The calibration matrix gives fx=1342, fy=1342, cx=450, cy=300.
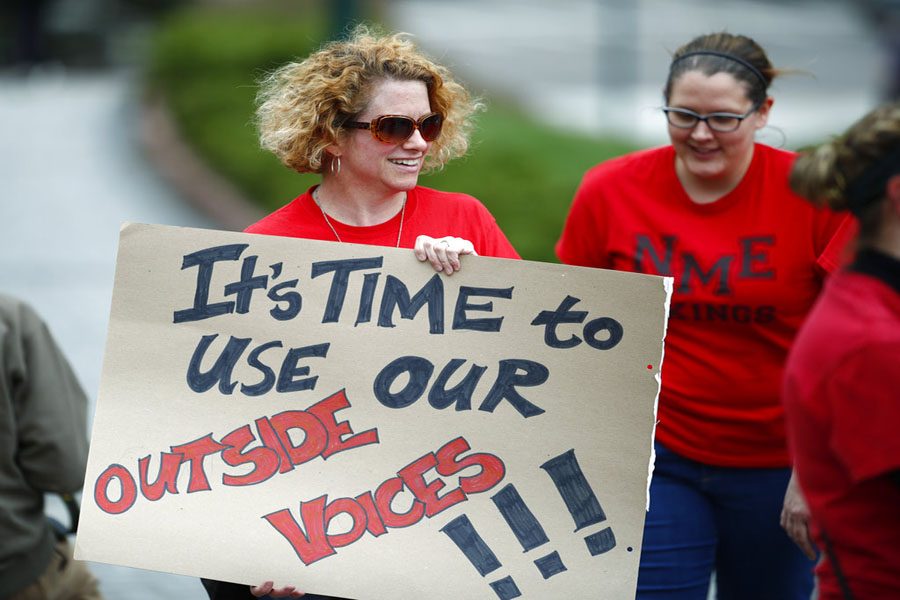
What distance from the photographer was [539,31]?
28047 millimetres

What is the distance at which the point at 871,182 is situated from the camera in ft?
7.33

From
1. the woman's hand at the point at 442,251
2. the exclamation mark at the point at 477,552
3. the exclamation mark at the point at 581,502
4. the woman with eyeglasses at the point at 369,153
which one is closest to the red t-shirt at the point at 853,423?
the exclamation mark at the point at 581,502

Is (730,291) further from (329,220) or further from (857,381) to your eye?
(857,381)

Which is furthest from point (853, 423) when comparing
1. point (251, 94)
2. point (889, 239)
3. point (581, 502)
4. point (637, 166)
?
point (251, 94)

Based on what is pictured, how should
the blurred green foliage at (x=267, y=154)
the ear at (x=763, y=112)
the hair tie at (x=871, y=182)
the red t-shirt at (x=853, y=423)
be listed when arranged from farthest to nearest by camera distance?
the blurred green foliage at (x=267, y=154), the ear at (x=763, y=112), the hair tie at (x=871, y=182), the red t-shirt at (x=853, y=423)

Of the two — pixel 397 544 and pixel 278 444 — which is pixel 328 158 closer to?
pixel 278 444

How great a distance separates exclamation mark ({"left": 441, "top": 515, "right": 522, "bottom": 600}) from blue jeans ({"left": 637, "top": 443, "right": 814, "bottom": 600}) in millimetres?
623

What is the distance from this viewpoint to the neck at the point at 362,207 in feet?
10.7

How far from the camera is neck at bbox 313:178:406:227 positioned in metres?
3.25

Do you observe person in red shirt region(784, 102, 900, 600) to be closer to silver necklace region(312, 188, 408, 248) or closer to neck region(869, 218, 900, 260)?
neck region(869, 218, 900, 260)

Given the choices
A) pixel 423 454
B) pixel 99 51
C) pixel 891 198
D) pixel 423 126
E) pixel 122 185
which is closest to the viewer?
pixel 891 198

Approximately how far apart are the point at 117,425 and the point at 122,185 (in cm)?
1142

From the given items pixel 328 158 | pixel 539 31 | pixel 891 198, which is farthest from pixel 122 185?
pixel 539 31

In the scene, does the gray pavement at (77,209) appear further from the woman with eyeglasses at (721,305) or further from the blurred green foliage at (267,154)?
the woman with eyeglasses at (721,305)
